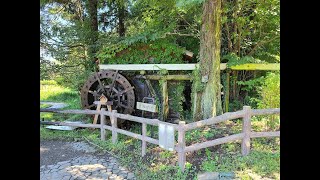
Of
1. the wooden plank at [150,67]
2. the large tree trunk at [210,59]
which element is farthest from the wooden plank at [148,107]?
the wooden plank at [150,67]

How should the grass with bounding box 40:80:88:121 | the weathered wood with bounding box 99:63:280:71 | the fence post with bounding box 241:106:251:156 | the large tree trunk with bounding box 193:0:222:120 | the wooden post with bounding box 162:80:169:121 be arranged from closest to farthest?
the fence post with bounding box 241:106:251:156, the large tree trunk with bounding box 193:0:222:120, the weathered wood with bounding box 99:63:280:71, the wooden post with bounding box 162:80:169:121, the grass with bounding box 40:80:88:121

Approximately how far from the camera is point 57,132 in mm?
6191

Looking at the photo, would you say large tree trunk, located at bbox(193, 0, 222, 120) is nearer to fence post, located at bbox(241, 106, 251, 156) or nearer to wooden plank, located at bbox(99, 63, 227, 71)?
wooden plank, located at bbox(99, 63, 227, 71)

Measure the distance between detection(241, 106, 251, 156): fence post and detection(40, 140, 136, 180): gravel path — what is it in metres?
1.70

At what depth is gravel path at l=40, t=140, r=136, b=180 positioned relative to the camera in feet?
12.4

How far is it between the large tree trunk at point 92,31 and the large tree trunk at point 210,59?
152 inches

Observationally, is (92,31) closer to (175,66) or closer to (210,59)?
(175,66)

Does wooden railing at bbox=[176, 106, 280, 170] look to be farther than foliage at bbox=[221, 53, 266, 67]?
No

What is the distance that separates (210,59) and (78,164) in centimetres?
305

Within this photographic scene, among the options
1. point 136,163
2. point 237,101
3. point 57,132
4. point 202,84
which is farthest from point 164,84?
point 57,132

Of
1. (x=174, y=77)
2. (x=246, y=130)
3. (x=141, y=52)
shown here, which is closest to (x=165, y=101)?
(x=174, y=77)

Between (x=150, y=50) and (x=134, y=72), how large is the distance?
767mm

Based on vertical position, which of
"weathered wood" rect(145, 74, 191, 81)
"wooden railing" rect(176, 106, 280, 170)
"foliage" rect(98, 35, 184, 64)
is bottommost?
"wooden railing" rect(176, 106, 280, 170)

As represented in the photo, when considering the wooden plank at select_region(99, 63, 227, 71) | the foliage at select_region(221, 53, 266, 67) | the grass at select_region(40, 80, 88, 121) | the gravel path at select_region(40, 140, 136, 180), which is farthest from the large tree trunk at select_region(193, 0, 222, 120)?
the grass at select_region(40, 80, 88, 121)
